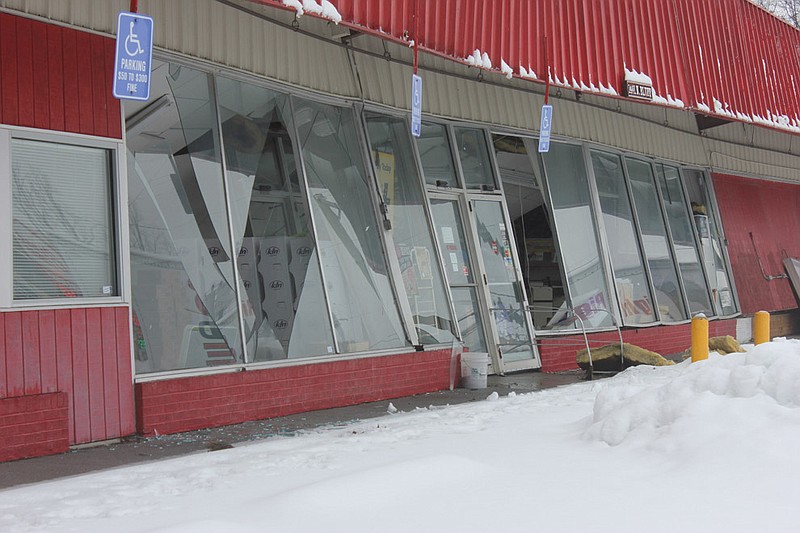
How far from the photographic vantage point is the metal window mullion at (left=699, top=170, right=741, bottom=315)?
17.5m

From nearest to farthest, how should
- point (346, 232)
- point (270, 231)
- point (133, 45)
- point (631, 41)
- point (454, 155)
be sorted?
point (133, 45), point (270, 231), point (346, 232), point (454, 155), point (631, 41)

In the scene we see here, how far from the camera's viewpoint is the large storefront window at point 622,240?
46.6 ft

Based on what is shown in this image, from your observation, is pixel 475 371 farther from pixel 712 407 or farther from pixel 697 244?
pixel 697 244

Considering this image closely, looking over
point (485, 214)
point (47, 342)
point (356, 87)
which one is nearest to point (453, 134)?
point (485, 214)

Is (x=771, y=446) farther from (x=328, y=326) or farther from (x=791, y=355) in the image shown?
(x=328, y=326)

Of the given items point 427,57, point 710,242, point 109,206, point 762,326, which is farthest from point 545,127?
point 710,242

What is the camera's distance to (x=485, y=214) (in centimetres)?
1197

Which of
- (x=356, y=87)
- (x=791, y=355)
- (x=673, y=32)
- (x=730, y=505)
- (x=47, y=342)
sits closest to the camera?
(x=730, y=505)

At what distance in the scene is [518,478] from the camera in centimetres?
478

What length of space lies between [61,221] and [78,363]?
121 cm

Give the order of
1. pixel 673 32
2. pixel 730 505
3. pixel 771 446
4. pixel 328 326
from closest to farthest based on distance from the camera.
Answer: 1. pixel 730 505
2. pixel 771 446
3. pixel 328 326
4. pixel 673 32

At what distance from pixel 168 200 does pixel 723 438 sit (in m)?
5.51

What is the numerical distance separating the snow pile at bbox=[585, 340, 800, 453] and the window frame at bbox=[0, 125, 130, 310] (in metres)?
4.17

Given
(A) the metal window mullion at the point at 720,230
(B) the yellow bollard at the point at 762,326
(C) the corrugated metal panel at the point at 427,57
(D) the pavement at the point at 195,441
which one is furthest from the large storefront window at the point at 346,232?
(A) the metal window mullion at the point at 720,230
